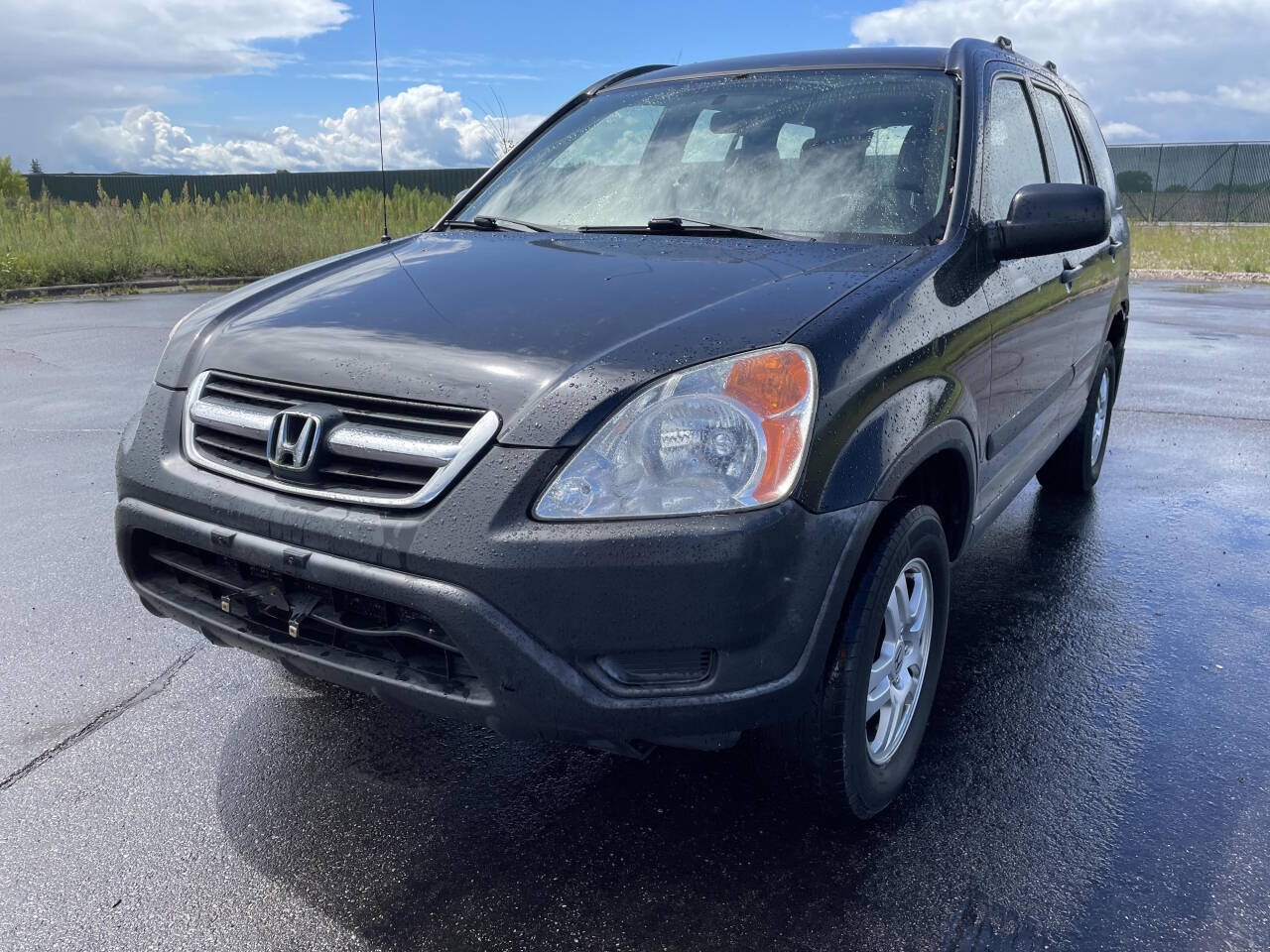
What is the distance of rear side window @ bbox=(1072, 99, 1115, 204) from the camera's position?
4.77 meters

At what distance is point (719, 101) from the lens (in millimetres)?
3549

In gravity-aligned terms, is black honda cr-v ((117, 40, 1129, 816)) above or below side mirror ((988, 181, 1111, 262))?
below

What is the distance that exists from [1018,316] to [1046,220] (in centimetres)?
42

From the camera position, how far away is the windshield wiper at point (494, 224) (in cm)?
333

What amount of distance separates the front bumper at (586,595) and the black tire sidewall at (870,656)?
0.37ft

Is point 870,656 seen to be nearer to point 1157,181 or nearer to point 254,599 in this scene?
point 254,599

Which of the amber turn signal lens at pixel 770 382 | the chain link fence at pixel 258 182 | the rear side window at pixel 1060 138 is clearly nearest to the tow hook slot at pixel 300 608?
the amber turn signal lens at pixel 770 382

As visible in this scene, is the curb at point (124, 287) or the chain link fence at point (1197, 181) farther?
the chain link fence at point (1197, 181)

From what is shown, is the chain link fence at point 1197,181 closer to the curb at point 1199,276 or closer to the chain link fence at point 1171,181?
the chain link fence at point 1171,181

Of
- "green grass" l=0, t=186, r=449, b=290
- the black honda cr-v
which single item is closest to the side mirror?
the black honda cr-v

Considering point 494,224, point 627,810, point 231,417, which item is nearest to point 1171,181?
point 494,224

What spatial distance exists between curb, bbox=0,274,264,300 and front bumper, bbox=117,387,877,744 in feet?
47.3

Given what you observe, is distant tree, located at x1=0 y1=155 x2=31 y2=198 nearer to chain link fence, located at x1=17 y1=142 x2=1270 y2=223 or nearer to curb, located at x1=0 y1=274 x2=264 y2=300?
chain link fence, located at x1=17 y1=142 x2=1270 y2=223

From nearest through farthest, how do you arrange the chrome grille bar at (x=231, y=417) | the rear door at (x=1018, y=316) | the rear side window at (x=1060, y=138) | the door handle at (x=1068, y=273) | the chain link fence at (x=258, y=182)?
1. the chrome grille bar at (x=231, y=417)
2. the rear door at (x=1018, y=316)
3. the door handle at (x=1068, y=273)
4. the rear side window at (x=1060, y=138)
5. the chain link fence at (x=258, y=182)
